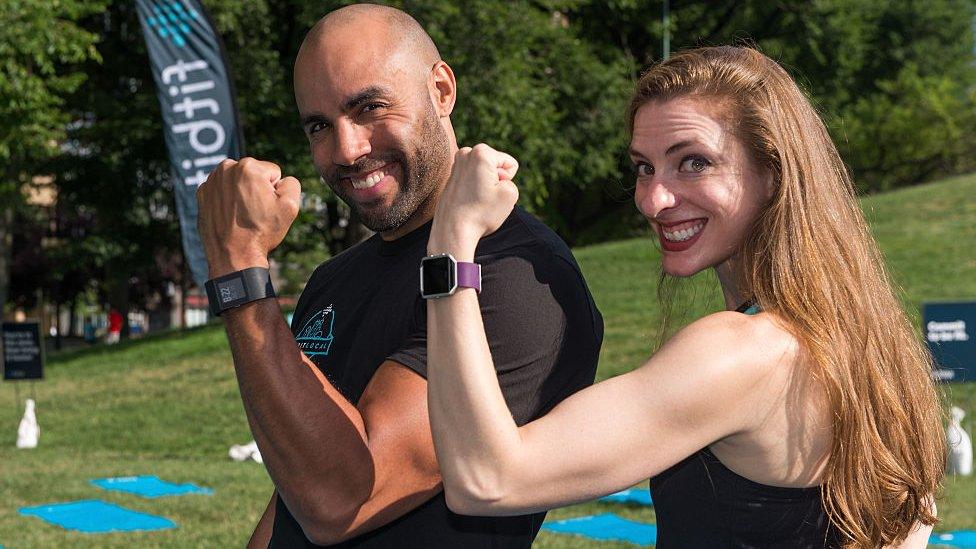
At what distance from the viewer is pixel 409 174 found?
2.57m

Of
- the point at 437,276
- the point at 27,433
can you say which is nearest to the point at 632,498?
the point at 437,276

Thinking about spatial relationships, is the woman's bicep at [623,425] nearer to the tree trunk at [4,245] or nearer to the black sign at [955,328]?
the black sign at [955,328]

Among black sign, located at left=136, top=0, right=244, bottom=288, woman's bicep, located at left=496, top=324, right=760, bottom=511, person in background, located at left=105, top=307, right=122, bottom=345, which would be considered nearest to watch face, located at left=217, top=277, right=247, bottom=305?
woman's bicep, located at left=496, top=324, right=760, bottom=511

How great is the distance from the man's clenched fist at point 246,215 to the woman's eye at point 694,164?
0.75 meters

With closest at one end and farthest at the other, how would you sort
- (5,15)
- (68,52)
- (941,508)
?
(941,508)
(5,15)
(68,52)

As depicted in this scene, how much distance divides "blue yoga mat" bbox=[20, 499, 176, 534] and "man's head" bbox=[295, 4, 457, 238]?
704 cm

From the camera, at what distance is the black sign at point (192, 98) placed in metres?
15.4

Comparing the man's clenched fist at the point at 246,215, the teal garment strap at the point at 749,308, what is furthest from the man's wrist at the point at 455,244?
the teal garment strap at the point at 749,308

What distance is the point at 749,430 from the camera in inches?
81.6

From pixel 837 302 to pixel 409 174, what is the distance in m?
0.95

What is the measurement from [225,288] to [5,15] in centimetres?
2294

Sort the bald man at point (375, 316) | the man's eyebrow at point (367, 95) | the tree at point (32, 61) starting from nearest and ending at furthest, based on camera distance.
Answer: the bald man at point (375, 316), the man's eyebrow at point (367, 95), the tree at point (32, 61)

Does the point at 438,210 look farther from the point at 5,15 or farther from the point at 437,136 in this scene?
the point at 5,15

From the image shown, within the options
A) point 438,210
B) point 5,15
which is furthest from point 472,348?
point 5,15
